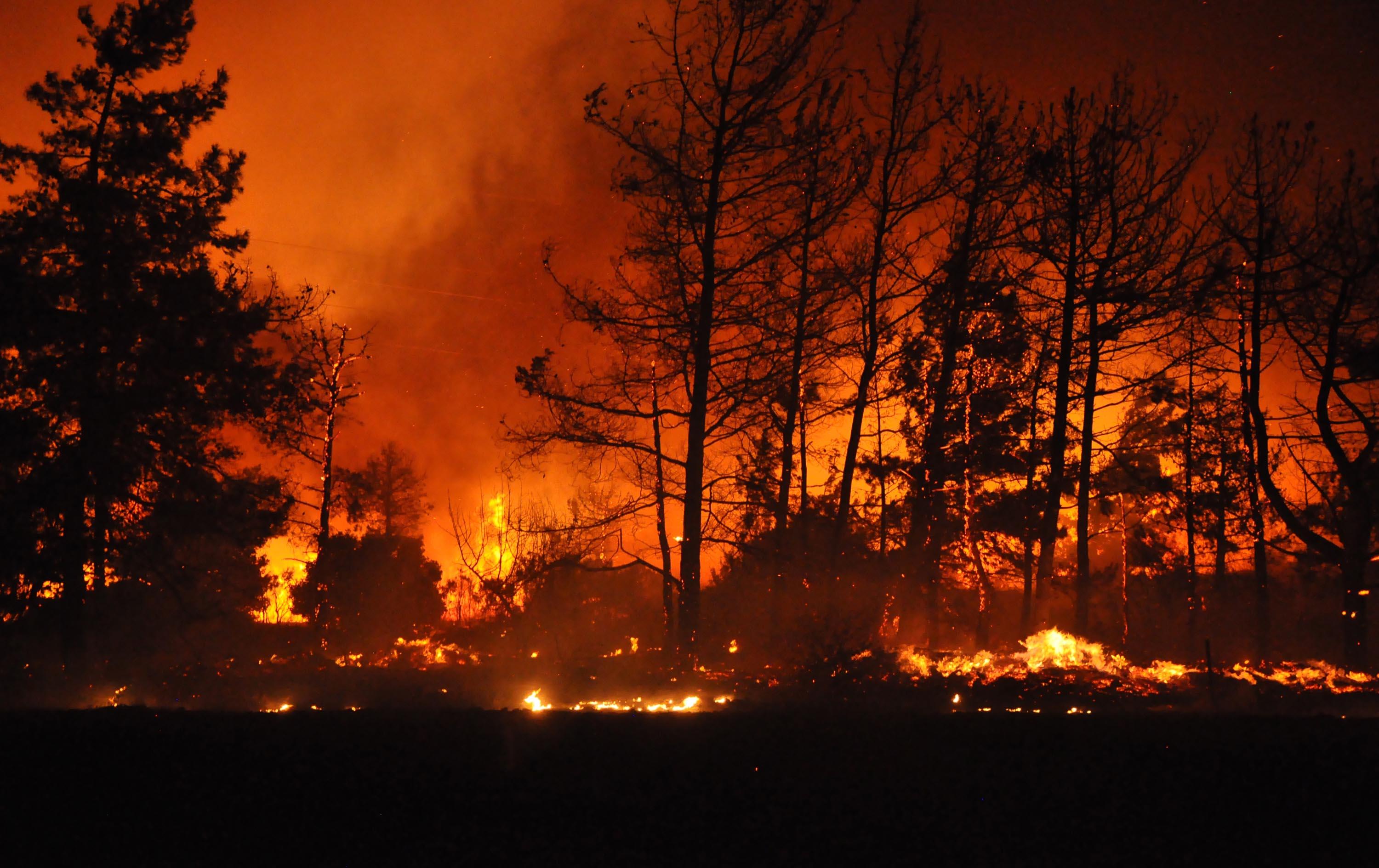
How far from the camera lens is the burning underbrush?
31.2ft

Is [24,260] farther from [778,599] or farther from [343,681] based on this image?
[778,599]

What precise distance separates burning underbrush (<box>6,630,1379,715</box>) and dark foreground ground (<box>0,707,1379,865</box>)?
109 cm

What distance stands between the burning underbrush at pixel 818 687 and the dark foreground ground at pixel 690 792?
109cm

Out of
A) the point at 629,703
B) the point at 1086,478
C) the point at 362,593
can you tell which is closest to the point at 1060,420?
the point at 1086,478

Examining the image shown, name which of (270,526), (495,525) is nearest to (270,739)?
(270,526)

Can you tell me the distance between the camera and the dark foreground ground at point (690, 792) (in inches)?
192

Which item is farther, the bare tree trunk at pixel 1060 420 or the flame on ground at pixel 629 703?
the bare tree trunk at pixel 1060 420

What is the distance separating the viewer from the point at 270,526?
15.7 m

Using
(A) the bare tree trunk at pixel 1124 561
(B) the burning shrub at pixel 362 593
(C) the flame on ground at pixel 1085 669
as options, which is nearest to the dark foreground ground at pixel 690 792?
(C) the flame on ground at pixel 1085 669

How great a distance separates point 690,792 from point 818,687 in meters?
5.03

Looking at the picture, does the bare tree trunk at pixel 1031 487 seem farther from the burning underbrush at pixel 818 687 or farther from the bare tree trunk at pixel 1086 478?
the burning underbrush at pixel 818 687

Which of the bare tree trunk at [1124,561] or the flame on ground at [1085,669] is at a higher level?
the bare tree trunk at [1124,561]

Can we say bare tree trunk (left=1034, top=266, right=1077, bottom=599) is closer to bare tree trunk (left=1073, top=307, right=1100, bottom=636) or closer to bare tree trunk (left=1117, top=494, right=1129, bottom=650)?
bare tree trunk (left=1073, top=307, right=1100, bottom=636)

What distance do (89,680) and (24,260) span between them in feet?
23.4
